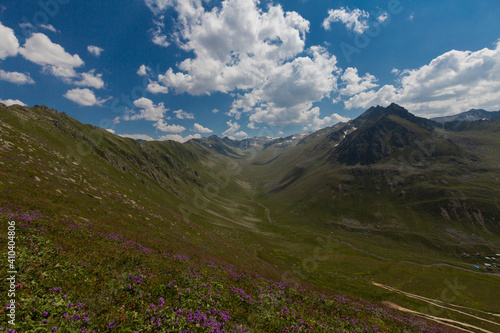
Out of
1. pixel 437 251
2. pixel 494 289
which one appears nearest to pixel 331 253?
pixel 494 289

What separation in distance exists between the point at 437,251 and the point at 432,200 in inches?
2111

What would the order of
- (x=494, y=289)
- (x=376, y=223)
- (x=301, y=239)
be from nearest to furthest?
(x=494, y=289), (x=301, y=239), (x=376, y=223)

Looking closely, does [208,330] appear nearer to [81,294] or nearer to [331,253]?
[81,294]

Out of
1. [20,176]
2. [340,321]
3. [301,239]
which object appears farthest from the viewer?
[301,239]

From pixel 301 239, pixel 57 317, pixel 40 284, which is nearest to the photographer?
pixel 57 317

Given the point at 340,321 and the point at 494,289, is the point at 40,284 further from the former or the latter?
the point at 494,289

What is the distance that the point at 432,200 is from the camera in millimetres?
150875

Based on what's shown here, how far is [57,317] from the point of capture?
6238 mm

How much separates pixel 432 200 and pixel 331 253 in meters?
116

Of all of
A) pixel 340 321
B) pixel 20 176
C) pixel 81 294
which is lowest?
pixel 340 321

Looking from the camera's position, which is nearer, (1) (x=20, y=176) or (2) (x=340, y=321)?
(2) (x=340, y=321)

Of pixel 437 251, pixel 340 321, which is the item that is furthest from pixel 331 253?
pixel 340 321

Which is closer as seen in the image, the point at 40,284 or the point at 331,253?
the point at 40,284

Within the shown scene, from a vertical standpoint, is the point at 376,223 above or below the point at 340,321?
below
